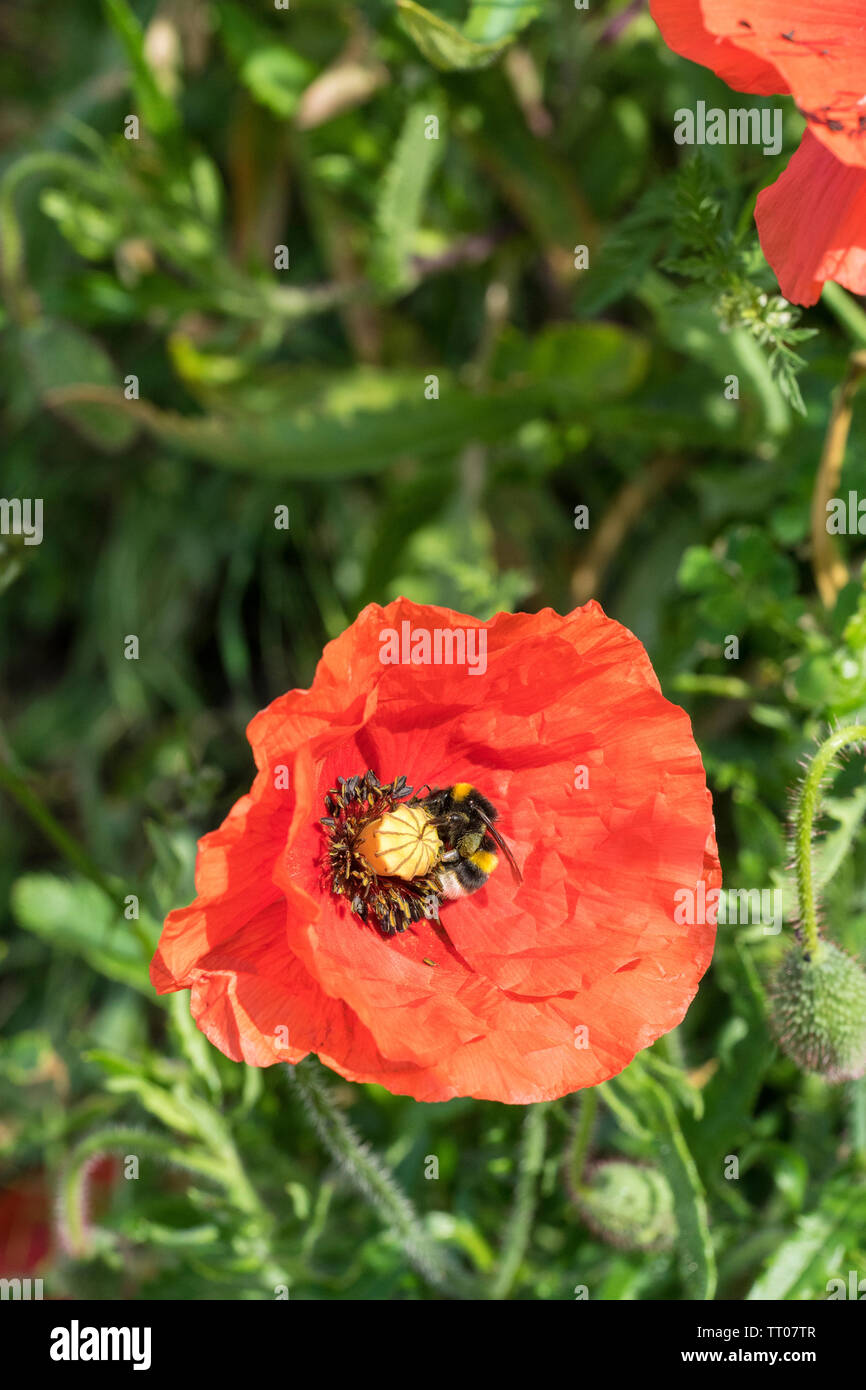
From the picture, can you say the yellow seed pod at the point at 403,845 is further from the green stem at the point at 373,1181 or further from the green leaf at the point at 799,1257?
the green leaf at the point at 799,1257

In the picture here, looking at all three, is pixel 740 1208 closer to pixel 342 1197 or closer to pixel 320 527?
pixel 342 1197

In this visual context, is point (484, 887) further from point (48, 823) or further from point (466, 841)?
point (48, 823)

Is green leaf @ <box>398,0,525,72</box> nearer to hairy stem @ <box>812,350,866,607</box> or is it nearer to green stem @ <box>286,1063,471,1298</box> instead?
hairy stem @ <box>812,350,866,607</box>

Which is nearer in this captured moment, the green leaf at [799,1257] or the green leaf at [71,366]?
the green leaf at [799,1257]

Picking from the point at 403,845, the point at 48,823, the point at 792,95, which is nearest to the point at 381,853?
the point at 403,845

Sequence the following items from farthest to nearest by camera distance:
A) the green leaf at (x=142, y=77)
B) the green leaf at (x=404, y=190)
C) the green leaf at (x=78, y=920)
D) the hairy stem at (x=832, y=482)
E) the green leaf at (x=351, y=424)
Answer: the green leaf at (x=351, y=424) < the green leaf at (x=404, y=190) < the green leaf at (x=142, y=77) < the green leaf at (x=78, y=920) < the hairy stem at (x=832, y=482)

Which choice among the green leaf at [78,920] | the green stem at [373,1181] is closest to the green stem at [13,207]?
the green leaf at [78,920]

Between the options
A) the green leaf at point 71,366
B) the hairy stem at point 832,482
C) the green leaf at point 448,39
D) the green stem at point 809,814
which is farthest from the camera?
the green leaf at point 71,366
